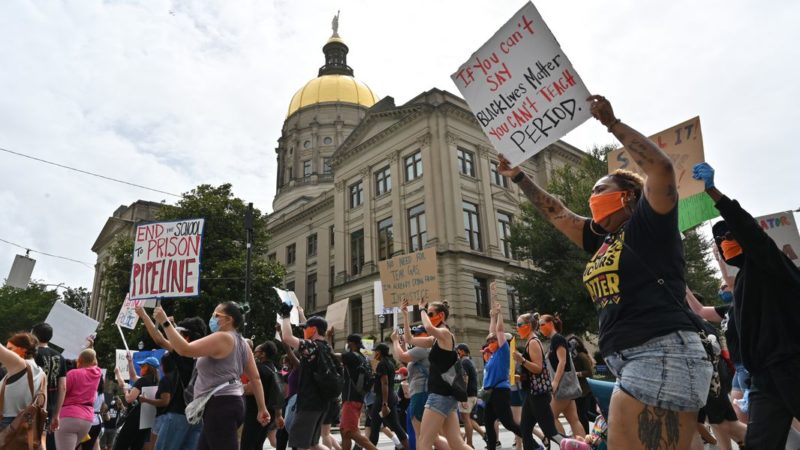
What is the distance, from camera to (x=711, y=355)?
2.60 metres

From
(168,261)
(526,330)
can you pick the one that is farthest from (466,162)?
(526,330)

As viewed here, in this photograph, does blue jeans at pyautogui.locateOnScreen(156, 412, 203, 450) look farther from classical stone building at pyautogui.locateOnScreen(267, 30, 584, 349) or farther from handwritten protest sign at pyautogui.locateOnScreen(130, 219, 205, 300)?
classical stone building at pyautogui.locateOnScreen(267, 30, 584, 349)

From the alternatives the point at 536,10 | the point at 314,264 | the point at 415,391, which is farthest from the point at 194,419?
the point at 314,264

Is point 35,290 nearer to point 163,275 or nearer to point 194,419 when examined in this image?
point 163,275

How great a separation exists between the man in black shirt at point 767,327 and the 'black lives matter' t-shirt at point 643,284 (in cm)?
104

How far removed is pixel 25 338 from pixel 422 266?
1016 centimetres

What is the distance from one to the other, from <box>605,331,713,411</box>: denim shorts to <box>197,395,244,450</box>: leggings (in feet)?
11.5

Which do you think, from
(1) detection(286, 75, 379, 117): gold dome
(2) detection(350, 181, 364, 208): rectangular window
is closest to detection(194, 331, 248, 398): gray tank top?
(2) detection(350, 181, 364, 208): rectangular window

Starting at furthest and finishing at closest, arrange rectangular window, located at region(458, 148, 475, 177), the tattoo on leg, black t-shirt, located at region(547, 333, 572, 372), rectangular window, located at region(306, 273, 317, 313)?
1. rectangular window, located at region(306, 273, 317, 313)
2. rectangular window, located at region(458, 148, 475, 177)
3. black t-shirt, located at region(547, 333, 572, 372)
4. the tattoo on leg

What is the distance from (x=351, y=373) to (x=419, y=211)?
25.0 meters

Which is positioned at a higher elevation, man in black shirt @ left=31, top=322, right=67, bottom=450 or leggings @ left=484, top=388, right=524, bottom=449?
man in black shirt @ left=31, top=322, right=67, bottom=450

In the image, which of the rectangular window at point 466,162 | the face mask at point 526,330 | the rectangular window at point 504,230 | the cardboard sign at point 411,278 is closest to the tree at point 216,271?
the rectangular window at point 466,162

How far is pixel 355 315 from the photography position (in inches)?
1398

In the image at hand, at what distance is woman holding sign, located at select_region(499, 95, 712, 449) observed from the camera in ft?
8.04
